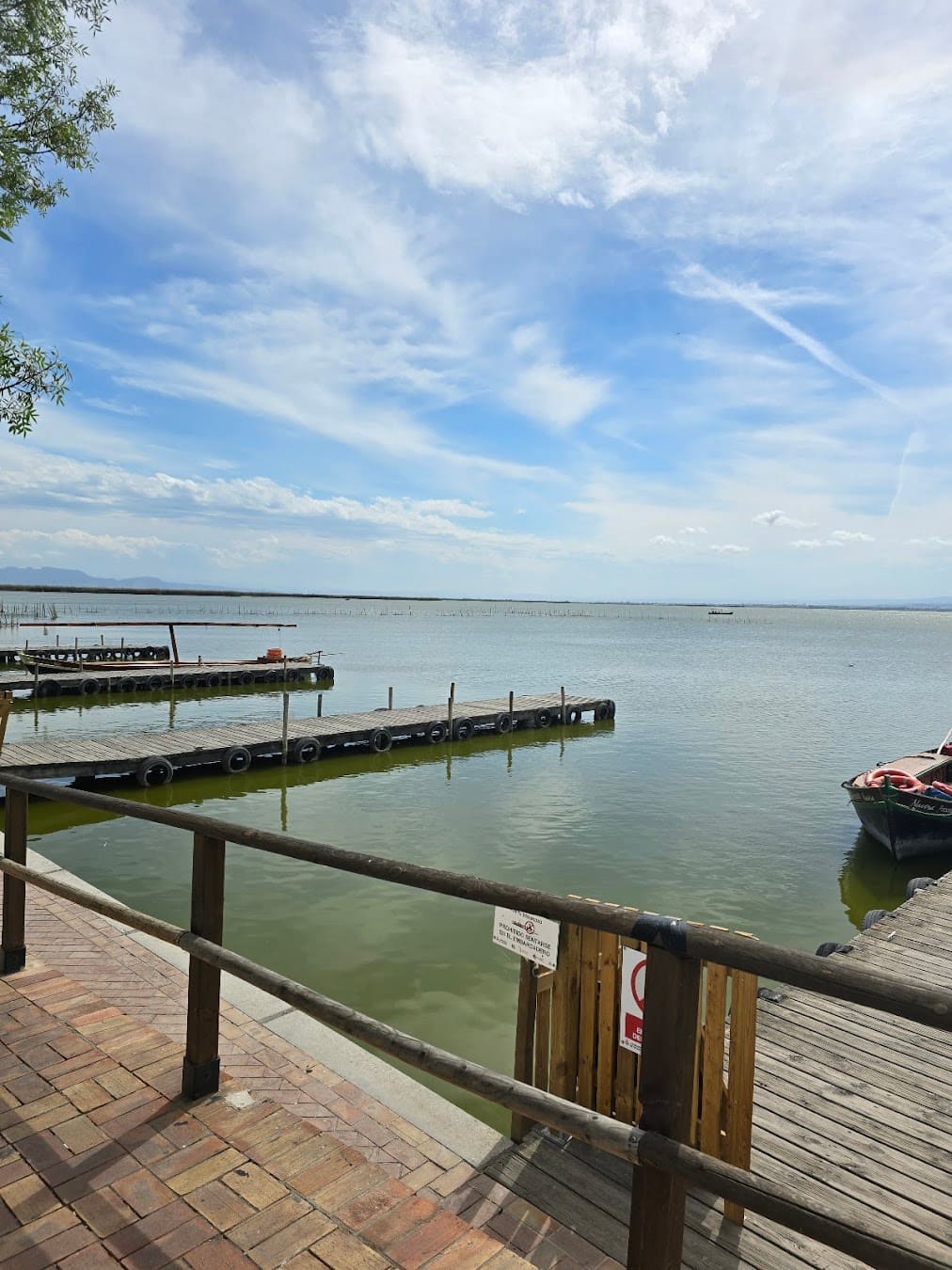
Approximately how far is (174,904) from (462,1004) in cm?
517

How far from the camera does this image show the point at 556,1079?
473 centimetres

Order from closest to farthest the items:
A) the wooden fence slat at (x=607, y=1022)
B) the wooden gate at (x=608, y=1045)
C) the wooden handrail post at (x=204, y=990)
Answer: the wooden handrail post at (x=204, y=990) < the wooden gate at (x=608, y=1045) < the wooden fence slat at (x=607, y=1022)

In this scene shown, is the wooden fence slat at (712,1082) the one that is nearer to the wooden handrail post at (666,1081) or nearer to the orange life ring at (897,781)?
the wooden handrail post at (666,1081)

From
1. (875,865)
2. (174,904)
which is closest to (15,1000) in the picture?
(174,904)

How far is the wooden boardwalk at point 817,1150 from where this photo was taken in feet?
13.4

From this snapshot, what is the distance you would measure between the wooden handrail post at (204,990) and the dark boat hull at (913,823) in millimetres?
15659

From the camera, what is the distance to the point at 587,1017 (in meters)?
4.64

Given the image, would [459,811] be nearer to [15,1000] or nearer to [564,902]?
[15,1000]

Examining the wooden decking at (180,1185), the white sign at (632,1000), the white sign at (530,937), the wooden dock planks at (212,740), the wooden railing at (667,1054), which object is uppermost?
the wooden railing at (667,1054)

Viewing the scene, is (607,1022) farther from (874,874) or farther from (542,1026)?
(874,874)

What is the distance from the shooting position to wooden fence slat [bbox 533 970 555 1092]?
4926mm

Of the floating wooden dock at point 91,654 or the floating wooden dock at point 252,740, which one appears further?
the floating wooden dock at point 91,654

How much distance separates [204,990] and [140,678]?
36.7 meters

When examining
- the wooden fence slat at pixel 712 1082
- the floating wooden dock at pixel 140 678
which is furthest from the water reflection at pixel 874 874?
the floating wooden dock at pixel 140 678
